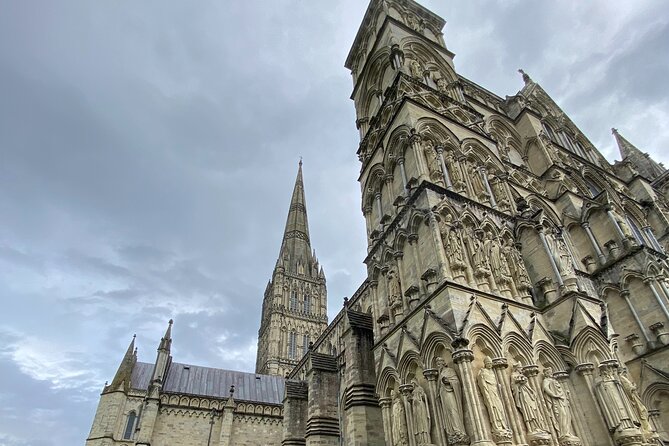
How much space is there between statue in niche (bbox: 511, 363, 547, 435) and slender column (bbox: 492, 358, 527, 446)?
151 millimetres

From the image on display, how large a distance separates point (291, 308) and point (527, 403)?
177ft

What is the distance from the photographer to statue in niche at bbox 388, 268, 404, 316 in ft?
35.7

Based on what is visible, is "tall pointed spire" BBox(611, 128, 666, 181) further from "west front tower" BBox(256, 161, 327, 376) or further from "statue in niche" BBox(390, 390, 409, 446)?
"west front tower" BBox(256, 161, 327, 376)

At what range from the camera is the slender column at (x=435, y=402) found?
7891mm

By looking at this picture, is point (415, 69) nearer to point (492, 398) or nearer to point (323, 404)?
point (492, 398)

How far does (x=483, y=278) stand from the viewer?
9953 millimetres

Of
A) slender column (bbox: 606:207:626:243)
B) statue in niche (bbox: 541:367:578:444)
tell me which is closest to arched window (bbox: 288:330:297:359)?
slender column (bbox: 606:207:626:243)

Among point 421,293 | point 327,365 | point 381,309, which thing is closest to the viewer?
point 421,293

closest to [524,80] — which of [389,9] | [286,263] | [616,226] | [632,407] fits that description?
[389,9]

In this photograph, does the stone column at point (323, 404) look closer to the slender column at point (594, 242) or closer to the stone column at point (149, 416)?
the slender column at point (594, 242)

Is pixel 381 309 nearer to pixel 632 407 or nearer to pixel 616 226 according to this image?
pixel 632 407

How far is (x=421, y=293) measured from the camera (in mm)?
10047

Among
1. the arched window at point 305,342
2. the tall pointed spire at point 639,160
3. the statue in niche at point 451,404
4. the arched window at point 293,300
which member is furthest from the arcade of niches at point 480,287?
the arched window at point 293,300

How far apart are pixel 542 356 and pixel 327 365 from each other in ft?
29.6
